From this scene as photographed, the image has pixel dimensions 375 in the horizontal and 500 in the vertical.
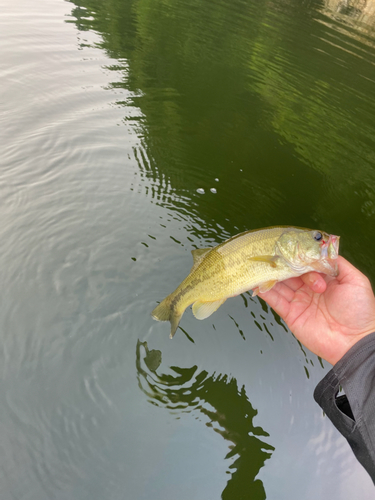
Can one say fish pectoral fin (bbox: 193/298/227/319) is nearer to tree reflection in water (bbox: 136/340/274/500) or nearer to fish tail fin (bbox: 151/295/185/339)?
fish tail fin (bbox: 151/295/185/339)

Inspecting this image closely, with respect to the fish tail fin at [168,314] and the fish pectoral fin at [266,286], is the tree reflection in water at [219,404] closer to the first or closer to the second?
the fish tail fin at [168,314]

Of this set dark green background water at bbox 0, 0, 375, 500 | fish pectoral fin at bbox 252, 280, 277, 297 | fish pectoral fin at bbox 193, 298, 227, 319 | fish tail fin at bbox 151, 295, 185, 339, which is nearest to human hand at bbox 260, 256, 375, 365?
fish pectoral fin at bbox 252, 280, 277, 297

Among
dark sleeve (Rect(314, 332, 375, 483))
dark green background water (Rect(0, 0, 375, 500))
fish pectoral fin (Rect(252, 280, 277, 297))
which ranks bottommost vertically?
dark green background water (Rect(0, 0, 375, 500))

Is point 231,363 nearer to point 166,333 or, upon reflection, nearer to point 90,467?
point 166,333

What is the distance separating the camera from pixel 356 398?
2.94 meters

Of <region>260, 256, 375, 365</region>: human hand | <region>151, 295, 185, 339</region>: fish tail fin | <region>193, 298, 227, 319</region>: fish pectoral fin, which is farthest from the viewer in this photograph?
<region>151, 295, 185, 339</region>: fish tail fin

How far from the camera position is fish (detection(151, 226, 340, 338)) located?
11.8 ft

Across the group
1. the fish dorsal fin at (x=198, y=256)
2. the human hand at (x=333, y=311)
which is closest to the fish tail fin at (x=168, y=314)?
the fish dorsal fin at (x=198, y=256)

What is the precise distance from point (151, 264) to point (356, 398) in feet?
11.6

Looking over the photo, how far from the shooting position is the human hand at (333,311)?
11.2ft

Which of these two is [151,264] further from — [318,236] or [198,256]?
[318,236]

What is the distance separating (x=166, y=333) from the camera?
4.86 metres

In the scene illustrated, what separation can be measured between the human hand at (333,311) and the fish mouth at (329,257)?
0.33ft

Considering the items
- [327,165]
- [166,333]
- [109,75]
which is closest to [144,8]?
[109,75]
